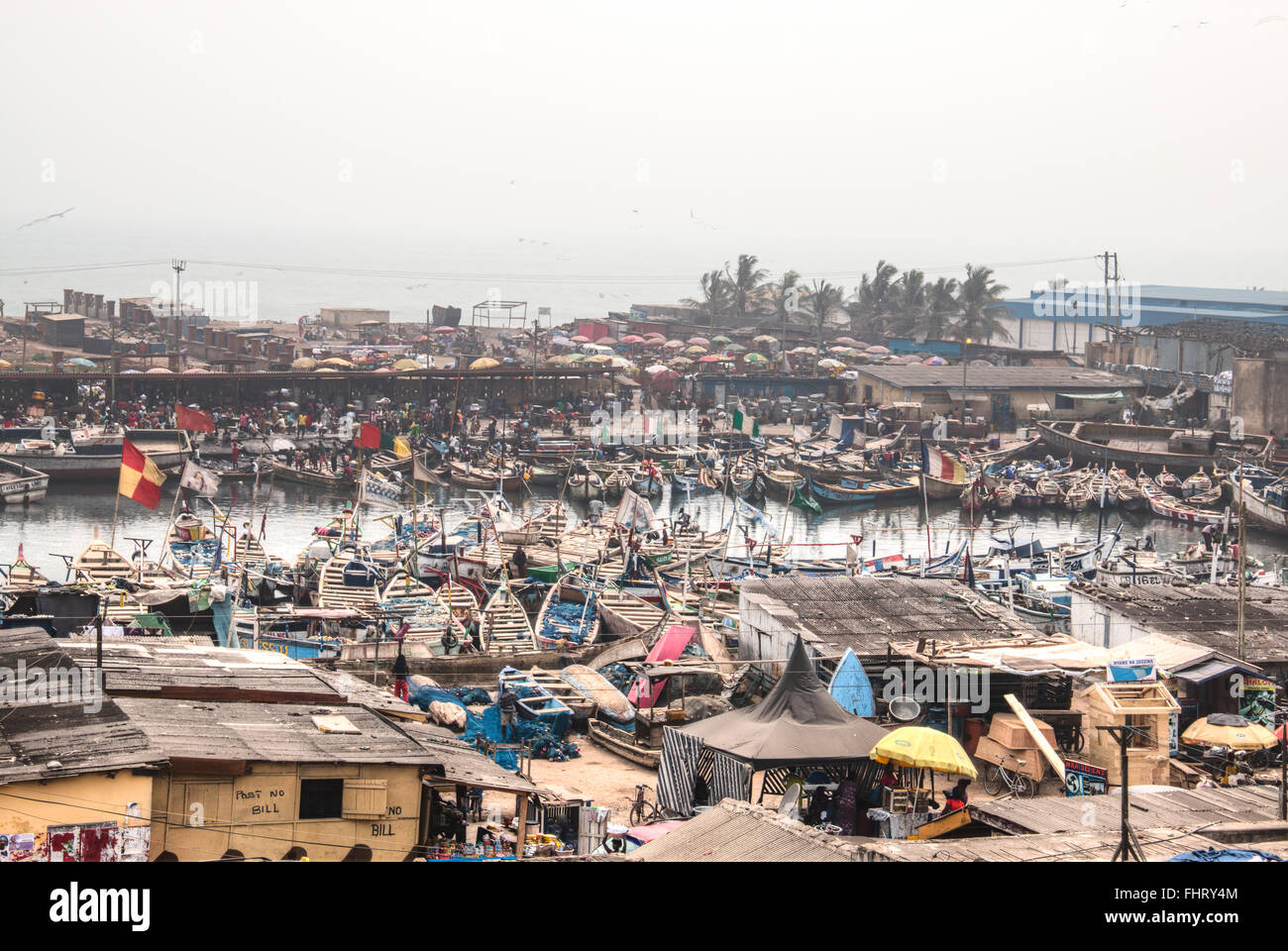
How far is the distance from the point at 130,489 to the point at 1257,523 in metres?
28.5

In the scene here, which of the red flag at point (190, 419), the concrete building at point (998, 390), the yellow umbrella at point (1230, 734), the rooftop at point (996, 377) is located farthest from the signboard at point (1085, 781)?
the rooftop at point (996, 377)

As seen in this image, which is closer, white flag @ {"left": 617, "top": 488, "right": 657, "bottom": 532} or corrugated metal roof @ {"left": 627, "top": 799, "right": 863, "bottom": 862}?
corrugated metal roof @ {"left": 627, "top": 799, "right": 863, "bottom": 862}

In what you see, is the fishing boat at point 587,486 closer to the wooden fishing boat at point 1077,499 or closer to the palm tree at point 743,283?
the wooden fishing boat at point 1077,499

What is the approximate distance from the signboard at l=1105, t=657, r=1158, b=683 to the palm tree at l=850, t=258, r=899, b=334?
53.6m

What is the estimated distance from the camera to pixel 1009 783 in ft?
41.3

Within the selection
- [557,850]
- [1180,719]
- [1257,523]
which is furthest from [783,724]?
[1257,523]

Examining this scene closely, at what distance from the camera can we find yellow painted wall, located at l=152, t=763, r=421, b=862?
349 inches

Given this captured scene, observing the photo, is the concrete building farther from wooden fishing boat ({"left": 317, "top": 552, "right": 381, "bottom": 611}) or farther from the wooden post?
the wooden post

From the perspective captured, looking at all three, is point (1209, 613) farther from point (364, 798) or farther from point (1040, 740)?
point (364, 798)

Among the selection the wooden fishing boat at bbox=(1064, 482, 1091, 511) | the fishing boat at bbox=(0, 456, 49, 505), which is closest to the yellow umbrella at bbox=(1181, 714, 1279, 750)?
the wooden fishing boat at bbox=(1064, 482, 1091, 511)

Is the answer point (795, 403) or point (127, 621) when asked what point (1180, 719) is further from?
point (795, 403)

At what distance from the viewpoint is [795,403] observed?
167ft

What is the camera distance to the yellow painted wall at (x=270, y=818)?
8.86 metres

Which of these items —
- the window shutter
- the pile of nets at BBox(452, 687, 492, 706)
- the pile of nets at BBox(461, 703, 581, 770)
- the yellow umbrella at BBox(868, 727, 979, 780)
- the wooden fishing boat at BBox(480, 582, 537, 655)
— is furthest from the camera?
the wooden fishing boat at BBox(480, 582, 537, 655)
